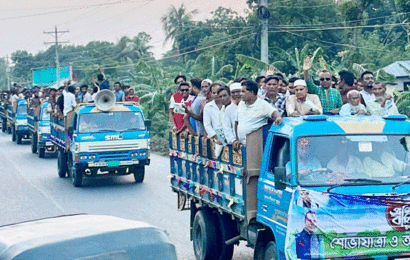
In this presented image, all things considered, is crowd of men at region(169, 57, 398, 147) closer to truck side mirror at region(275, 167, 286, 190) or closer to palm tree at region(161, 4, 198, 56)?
truck side mirror at region(275, 167, 286, 190)

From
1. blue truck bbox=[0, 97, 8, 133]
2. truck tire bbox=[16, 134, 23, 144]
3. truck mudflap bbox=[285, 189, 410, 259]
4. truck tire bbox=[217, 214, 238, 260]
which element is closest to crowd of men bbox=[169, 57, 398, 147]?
truck tire bbox=[217, 214, 238, 260]

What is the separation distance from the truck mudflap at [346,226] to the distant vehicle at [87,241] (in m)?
2.04

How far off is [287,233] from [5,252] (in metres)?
3.02

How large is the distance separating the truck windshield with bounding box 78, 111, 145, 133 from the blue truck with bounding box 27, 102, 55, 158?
351 inches

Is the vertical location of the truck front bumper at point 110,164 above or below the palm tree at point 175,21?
below

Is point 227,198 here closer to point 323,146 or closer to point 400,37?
point 323,146

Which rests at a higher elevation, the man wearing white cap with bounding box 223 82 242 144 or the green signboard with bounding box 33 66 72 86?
A: the green signboard with bounding box 33 66 72 86

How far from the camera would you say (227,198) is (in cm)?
897

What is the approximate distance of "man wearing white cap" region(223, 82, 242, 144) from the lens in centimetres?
920

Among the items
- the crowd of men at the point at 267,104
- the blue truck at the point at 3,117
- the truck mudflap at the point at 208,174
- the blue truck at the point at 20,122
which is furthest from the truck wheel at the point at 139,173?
the blue truck at the point at 3,117

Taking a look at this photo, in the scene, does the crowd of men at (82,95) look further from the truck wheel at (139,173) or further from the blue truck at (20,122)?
the blue truck at (20,122)

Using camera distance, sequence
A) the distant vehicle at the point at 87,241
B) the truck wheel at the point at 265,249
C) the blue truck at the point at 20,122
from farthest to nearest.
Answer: the blue truck at the point at 20,122 → the truck wheel at the point at 265,249 → the distant vehicle at the point at 87,241

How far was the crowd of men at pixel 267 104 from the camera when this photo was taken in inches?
342

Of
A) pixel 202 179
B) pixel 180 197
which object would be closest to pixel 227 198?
pixel 202 179
